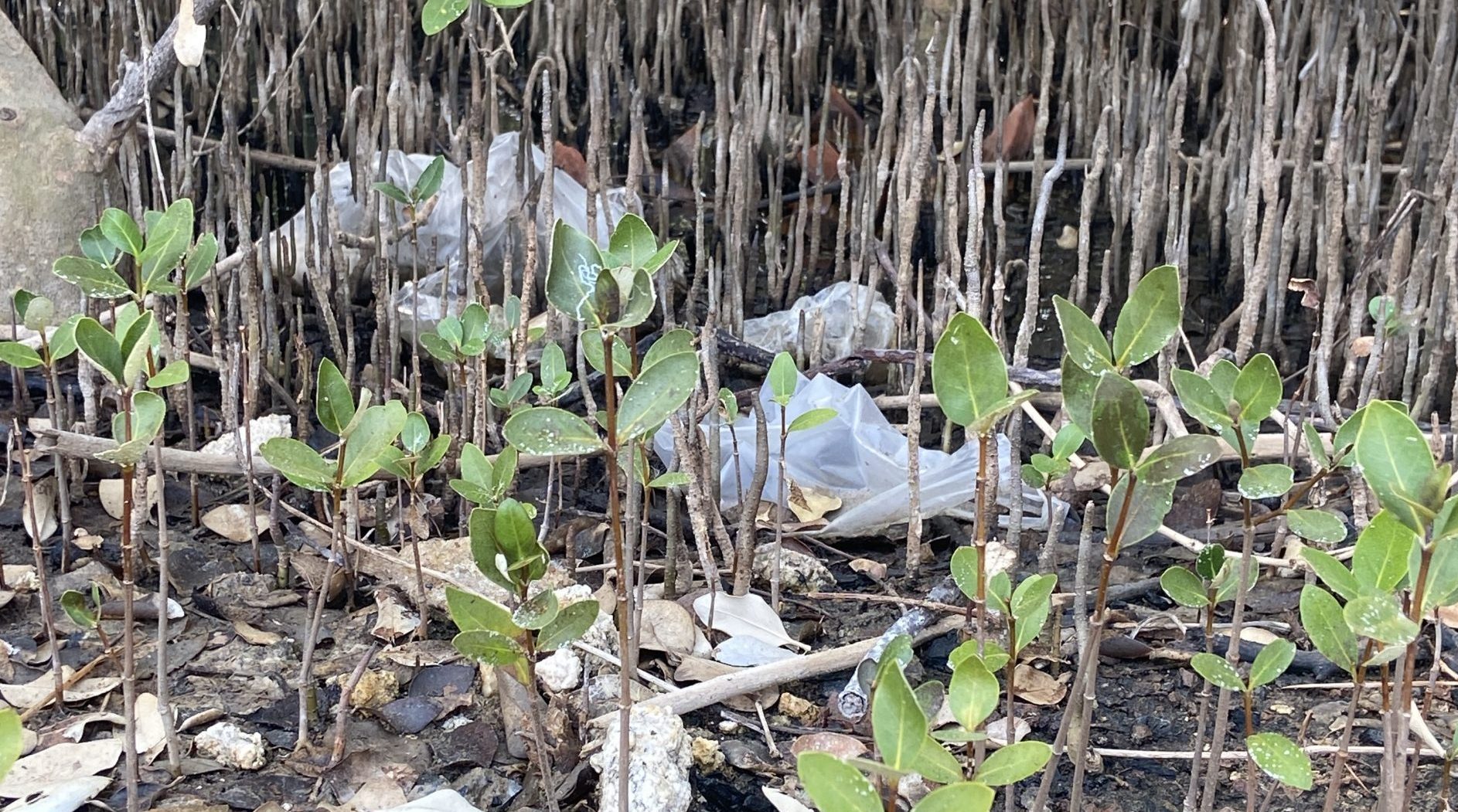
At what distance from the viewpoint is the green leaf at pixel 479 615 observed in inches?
36.8

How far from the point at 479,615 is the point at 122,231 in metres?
0.55

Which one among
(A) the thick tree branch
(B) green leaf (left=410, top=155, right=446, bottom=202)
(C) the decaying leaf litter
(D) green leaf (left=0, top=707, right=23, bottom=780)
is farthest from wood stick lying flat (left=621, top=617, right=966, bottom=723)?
(A) the thick tree branch

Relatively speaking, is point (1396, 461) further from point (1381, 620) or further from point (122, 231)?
point (122, 231)

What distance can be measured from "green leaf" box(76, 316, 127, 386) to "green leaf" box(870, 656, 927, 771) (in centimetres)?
63

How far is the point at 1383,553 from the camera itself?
2.85 feet

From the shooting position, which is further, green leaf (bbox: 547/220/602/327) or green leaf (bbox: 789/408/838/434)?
green leaf (bbox: 789/408/838/434)

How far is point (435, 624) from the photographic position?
4.82 feet

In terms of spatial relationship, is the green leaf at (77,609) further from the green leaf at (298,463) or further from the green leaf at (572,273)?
the green leaf at (572,273)

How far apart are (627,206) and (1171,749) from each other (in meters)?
1.04

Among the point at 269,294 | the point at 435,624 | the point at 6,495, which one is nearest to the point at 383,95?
the point at 269,294

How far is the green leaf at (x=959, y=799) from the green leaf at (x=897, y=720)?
0.08 ft

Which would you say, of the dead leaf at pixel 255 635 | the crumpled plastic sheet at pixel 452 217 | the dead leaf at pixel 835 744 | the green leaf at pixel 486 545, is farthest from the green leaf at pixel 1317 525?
the crumpled plastic sheet at pixel 452 217

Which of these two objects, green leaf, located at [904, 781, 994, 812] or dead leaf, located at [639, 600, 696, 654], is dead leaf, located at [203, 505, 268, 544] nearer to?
dead leaf, located at [639, 600, 696, 654]

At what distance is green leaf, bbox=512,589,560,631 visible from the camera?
91 cm
